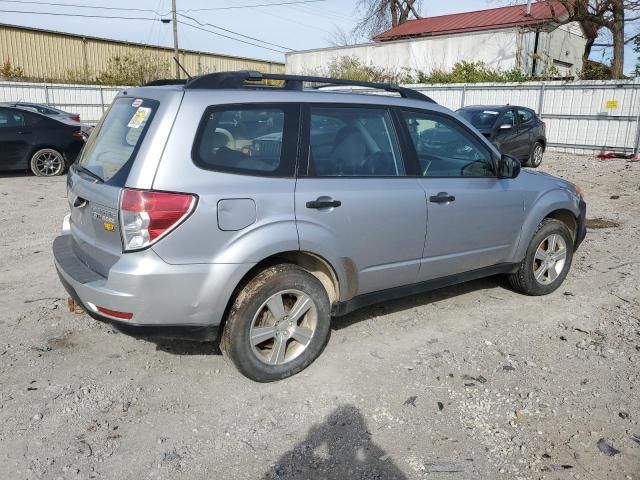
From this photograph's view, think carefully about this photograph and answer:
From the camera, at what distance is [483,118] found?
13.2 m

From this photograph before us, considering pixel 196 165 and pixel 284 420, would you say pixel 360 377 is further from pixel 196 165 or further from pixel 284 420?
pixel 196 165

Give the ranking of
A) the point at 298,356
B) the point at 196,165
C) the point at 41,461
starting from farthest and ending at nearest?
the point at 298,356
the point at 196,165
the point at 41,461

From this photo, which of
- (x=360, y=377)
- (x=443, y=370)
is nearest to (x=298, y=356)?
(x=360, y=377)

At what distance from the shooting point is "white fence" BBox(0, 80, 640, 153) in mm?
15906

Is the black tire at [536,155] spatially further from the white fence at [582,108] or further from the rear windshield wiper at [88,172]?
the rear windshield wiper at [88,172]

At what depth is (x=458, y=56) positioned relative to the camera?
26.9 metres

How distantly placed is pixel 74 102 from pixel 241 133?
22869mm

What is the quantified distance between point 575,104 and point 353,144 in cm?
1588

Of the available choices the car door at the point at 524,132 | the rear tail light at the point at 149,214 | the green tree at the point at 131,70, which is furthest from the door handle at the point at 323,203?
the green tree at the point at 131,70

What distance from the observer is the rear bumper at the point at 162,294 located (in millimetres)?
2990

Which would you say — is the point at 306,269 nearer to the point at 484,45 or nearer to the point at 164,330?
the point at 164,330

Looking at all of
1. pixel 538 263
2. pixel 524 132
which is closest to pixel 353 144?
pixel 538 263

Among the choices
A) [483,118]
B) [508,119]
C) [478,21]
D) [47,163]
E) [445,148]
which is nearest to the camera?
[445,148]

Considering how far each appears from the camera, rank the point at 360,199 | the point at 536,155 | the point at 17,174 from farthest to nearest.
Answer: the point at 536,155 < the point at 17,174 < the point at 360,199
